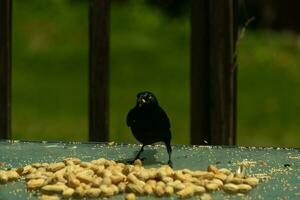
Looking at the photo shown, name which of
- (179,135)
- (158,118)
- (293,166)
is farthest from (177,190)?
(179,135)

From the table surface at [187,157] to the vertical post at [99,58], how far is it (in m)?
0.32

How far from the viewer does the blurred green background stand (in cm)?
563

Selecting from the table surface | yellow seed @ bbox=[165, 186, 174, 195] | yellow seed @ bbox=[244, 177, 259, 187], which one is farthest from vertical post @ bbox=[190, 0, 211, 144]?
yellow seed @ bbox=[165, 186, 174, 195]

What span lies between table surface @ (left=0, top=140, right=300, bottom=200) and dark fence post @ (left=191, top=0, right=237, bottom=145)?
40 centimetres

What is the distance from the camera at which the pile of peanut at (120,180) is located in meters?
1.71

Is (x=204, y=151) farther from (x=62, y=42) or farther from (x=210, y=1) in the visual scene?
(x=62, y=42)

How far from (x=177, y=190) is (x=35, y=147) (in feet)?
2.48

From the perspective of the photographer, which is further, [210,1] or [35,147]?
[210,1]

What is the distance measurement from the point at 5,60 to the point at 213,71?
2.27 feet

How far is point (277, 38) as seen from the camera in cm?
648

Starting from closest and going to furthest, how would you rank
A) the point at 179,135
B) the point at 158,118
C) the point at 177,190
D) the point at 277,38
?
the point at 177,190, the point at 158,118, the point at 179,135, the point at 277,38

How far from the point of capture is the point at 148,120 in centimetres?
194

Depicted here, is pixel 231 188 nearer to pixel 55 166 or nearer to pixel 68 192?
pixel 68 192

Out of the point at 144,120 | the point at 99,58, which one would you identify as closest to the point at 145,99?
the point at 144,120
